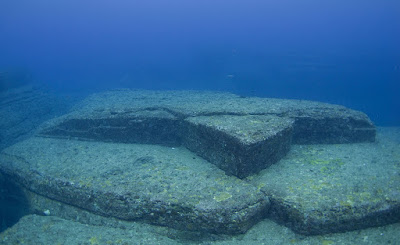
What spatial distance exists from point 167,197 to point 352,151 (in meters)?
3.83

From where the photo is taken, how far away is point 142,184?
3822 mm

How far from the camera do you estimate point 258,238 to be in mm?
3172

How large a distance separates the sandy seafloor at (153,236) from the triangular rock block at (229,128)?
0.97 m

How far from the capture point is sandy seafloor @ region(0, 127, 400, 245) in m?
3.07

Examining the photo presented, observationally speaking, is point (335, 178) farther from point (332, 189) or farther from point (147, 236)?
point (147, 236)

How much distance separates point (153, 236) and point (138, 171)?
1.25 m

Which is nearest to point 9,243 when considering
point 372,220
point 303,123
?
point 372,220

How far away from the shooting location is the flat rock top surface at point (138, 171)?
3479mm

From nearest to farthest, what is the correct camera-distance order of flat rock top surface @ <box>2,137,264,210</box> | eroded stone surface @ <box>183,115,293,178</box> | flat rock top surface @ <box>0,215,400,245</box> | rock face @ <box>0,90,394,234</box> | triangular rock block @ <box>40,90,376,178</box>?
flat rock top surface @ <box>0,215,400,245</box> < rock face @ <box>0,90,394,234</box> < flat rock top surface @ <box>2,137,264,210</box> < eroded stone surface @ <box>183,115,293,178</box> < triangular rock block @ <box>40,90,376,178</box>

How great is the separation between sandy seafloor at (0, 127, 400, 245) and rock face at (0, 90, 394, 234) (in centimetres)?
11

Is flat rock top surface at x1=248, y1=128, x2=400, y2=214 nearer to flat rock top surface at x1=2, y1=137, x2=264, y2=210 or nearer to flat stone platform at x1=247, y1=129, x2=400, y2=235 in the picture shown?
flat stone platform at x1=247, y1=129, x2=400, y2=235

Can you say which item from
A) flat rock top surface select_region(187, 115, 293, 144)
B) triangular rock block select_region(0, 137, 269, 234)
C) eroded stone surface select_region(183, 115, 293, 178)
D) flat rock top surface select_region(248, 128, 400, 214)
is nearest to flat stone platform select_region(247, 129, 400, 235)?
flat rock top surface select_region(248, 128, 400, 214)

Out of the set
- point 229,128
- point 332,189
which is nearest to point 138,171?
point 229,128

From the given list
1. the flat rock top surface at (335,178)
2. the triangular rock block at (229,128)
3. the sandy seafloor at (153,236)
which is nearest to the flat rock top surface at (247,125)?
the triangular rock block at (229,128)
